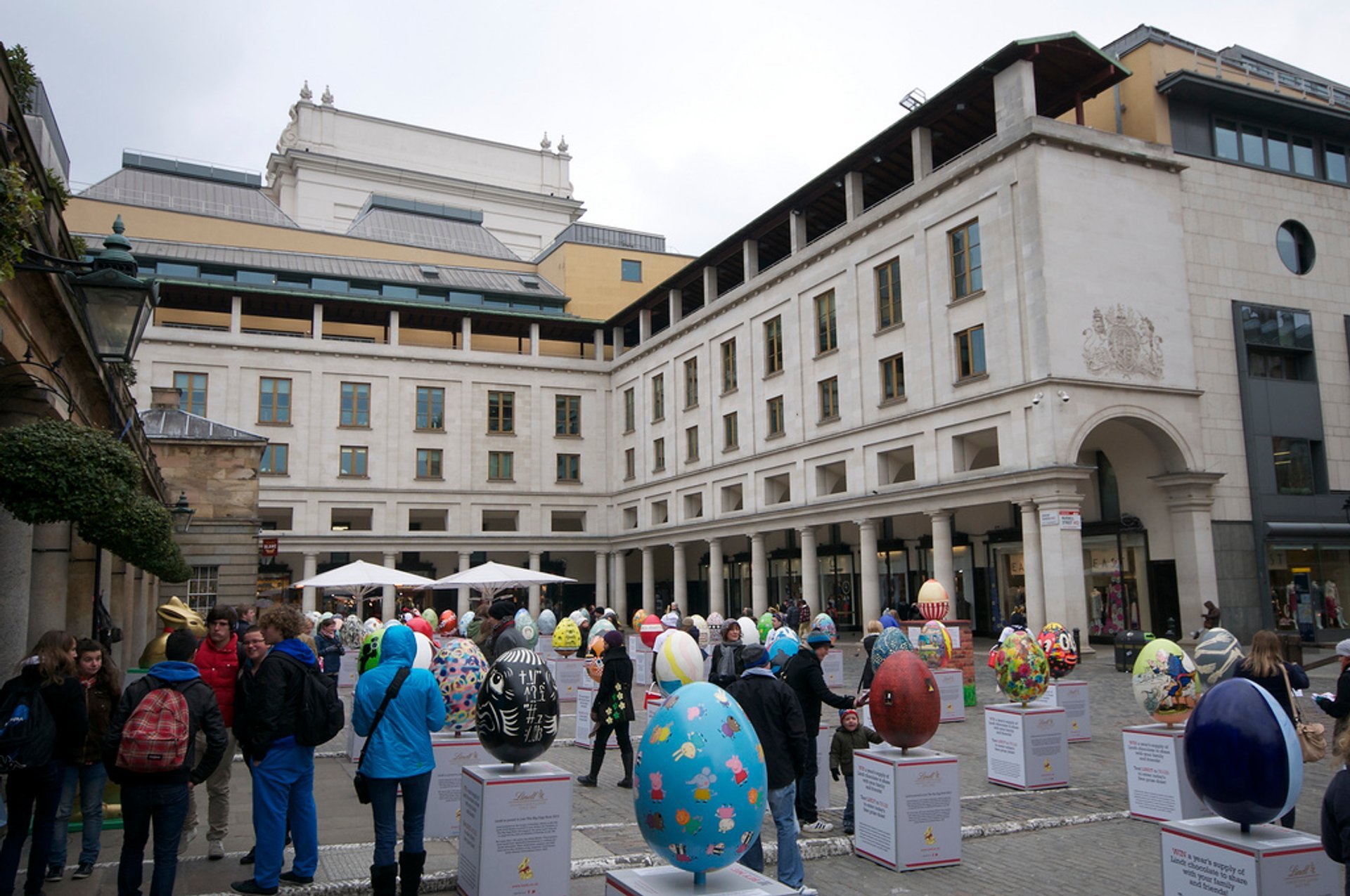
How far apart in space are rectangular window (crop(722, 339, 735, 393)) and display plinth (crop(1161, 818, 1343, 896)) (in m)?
40.3

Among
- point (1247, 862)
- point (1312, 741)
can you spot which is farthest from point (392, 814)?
point (1312, 741)

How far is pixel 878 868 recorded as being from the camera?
28.8 feet

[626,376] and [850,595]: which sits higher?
[626,376]

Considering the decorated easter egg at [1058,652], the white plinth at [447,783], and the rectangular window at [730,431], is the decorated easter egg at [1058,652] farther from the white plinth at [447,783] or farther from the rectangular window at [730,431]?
the rectangular window at [730,431]

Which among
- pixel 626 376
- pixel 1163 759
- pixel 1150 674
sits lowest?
pixel 1163 759

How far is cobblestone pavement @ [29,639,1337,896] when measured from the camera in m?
8.09

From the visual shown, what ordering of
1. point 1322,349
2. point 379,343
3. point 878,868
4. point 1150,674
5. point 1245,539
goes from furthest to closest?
point 379,343 < point 1322,349 < point 1245,539 < point 1150,674 < point 878,868

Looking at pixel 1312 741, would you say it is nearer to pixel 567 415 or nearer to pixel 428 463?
pixel 428 463

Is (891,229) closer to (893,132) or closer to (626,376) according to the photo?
(893,132)

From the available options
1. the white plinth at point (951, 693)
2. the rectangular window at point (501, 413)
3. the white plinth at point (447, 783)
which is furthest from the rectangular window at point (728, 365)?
the white plinth at point (447, 783)

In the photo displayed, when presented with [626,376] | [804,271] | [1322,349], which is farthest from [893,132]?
[626,376]

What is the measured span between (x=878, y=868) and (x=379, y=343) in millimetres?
52917

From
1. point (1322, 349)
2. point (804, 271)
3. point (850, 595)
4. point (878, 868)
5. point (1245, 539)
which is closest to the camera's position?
point (878, 868)

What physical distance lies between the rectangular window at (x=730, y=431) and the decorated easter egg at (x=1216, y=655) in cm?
3553
